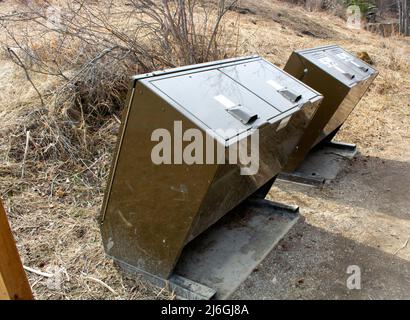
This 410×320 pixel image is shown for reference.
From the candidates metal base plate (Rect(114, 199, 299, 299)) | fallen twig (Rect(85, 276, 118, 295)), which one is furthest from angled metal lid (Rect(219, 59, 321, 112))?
fallen twig (Rect(85, 276, 118, 295))

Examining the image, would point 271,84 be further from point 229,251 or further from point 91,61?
point 91,61

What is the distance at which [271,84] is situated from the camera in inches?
135

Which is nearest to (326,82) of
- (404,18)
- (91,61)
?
(91,61)

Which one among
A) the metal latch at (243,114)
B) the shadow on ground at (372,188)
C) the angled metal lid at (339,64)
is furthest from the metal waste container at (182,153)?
the shadow on ground at (372,188)

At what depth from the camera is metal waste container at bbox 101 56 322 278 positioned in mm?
2520

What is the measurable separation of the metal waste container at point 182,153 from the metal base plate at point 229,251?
0.22 meters

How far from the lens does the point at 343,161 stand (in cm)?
542

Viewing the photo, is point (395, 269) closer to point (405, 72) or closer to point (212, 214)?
point (212, 214)

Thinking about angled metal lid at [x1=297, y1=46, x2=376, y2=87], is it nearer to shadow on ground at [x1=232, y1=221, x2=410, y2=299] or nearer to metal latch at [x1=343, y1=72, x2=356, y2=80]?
metal latch at [x1=343, y1=72, x2=356, y2=80]

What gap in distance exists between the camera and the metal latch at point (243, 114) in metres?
2.74

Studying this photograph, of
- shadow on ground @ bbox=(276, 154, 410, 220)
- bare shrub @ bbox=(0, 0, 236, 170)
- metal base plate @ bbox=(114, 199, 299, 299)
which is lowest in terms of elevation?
shadow on ground @ bbox=(276, 154, 410, 220)

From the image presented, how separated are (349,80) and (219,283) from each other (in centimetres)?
270
